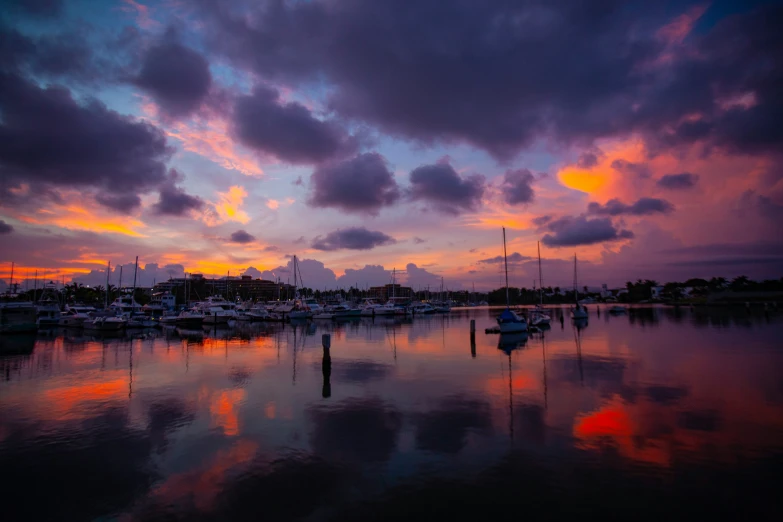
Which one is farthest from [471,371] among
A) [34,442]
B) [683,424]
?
[34,442]

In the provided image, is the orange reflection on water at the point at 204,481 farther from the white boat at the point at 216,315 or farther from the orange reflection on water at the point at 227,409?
the white boat at the point at 216,315

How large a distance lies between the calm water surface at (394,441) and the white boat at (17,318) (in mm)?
35059

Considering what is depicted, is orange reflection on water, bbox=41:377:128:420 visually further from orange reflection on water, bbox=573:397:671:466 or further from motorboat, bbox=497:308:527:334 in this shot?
motorboat, bbox=497:308:527:334

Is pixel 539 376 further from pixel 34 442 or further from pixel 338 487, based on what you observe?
pixel 34 442

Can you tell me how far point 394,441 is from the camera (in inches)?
549

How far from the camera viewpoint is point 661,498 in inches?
392

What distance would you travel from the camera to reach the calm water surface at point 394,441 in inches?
389

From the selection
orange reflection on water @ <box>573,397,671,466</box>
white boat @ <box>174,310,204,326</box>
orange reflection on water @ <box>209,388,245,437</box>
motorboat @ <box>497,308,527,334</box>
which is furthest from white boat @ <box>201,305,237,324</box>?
orange reflection on water @ <box>573,397,671,466</box>

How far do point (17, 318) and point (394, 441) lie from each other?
216 ft

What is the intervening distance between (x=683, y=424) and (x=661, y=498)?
278 inches

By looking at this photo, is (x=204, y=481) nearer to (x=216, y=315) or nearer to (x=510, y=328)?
(x=510, y=328)

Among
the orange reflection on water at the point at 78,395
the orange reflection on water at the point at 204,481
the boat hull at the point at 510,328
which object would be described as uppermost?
the boat hull at the point at 510,328

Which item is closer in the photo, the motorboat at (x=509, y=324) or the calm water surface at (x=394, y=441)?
the calm water surface at (x=394, y=441)

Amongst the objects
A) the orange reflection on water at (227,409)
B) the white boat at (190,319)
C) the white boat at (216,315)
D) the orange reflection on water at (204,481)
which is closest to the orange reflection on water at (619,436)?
the orange reflection on water at (204,481)
